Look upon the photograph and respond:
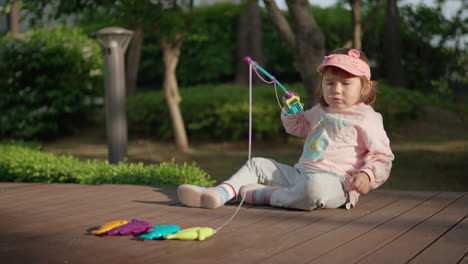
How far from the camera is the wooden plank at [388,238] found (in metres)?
2.23

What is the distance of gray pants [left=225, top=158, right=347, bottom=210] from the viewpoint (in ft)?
Answer: 10.1

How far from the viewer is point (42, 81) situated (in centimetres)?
960

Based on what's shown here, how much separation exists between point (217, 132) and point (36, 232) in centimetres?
633

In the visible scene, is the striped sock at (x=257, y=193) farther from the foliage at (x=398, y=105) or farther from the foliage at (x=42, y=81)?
the foliage at (x=42, y=81)

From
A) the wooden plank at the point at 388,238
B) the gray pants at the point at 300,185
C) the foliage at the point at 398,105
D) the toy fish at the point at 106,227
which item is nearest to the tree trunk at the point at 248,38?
the foliage at the point at 398,105

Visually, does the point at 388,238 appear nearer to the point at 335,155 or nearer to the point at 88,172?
the point at 335,155

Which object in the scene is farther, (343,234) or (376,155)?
(376,155)

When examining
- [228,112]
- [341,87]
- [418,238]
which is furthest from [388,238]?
[228,112]

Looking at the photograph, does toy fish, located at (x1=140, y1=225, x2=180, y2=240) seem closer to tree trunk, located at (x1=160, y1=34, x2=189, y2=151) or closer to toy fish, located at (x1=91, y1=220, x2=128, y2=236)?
toy fish, located at (x1=91, y1=220, x2=128, y2=236)

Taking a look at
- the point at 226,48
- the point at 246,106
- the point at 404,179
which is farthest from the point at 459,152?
the point at 226,48

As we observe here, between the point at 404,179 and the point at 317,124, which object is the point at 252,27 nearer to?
the point at 404,179

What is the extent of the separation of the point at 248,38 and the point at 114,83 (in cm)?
658

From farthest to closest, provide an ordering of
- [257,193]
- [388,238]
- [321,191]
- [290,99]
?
[290,99] < [257,193] < [321,191] < [388,238]

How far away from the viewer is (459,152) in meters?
7.59
